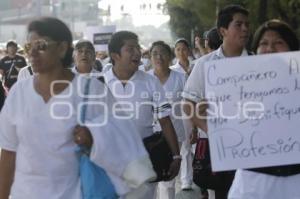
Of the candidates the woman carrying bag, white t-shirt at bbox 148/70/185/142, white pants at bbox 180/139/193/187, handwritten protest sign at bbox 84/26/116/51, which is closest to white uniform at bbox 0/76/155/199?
the woman carrying bag

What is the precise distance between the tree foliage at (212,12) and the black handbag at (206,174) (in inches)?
194

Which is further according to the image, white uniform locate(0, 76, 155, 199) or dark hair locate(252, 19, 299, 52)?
dark hair locate(252, 19, 299, 52)

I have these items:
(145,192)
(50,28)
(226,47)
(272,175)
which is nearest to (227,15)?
(226,47)

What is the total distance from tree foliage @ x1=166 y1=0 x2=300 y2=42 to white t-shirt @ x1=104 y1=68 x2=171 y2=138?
4553 millimetres

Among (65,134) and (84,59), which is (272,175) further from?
(84,59)

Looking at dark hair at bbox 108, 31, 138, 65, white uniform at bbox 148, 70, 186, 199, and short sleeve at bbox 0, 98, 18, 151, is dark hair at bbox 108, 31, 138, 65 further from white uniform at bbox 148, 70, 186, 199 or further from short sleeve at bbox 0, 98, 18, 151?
white uniform at bbox 148, 70, 186, 199

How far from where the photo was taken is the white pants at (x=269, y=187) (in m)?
3.99

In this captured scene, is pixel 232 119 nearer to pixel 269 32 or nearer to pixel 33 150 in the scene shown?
pixel 269 32

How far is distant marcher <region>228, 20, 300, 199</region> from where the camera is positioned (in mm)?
3996

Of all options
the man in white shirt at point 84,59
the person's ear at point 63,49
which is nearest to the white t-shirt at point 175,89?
the man in white shirt at point 84,59

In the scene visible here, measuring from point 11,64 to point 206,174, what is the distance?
10608 millimetres

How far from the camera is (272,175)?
13.2 ft

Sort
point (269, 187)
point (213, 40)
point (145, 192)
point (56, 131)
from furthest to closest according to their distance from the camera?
1. point (213, 40)
2. point (145, 192)
3. point (269, 187)
4. point (56, 131)

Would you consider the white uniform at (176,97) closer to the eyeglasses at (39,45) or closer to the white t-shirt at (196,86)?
the white t-shirt at (196,86)
